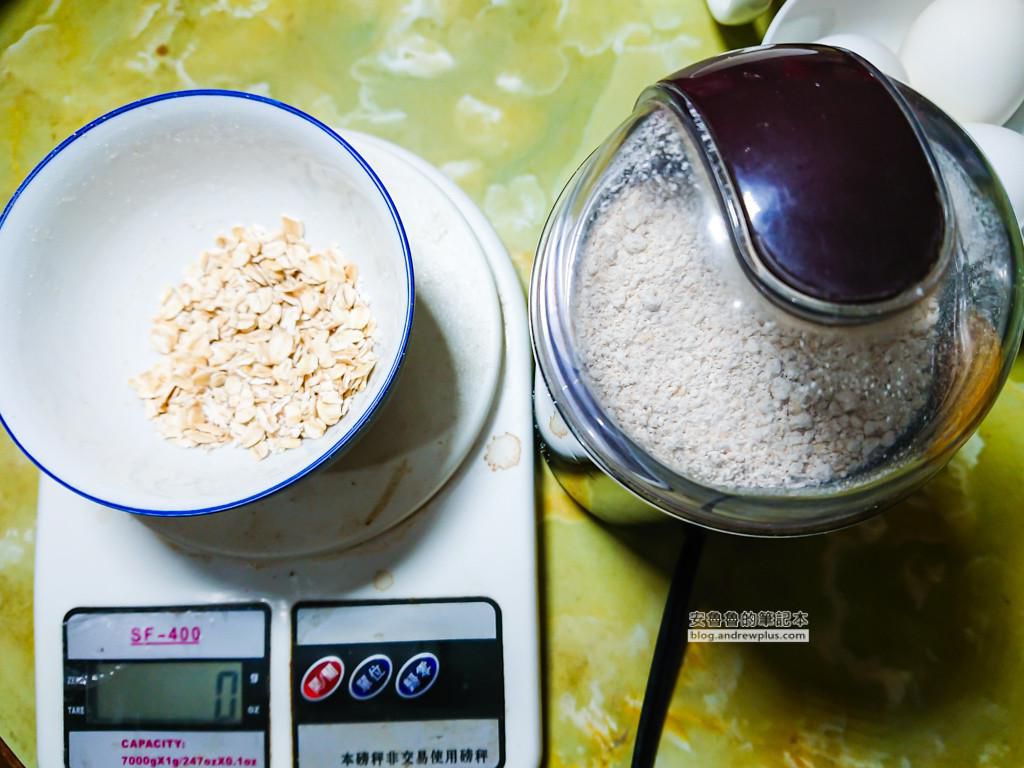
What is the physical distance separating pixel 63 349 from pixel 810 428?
0.44 meters

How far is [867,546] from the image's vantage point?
65cm

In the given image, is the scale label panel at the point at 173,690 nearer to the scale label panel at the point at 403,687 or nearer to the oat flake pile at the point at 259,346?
the scale label panel at the point at 403,687

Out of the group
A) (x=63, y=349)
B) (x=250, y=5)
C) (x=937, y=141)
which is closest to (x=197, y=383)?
(x=63, y=349)

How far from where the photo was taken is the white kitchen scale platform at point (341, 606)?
551 millimetres

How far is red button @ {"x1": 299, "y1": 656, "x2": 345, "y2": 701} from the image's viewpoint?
1.80 feet

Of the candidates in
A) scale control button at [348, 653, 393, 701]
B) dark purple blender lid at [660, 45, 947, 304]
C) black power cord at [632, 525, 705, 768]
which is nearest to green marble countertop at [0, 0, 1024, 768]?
black power cord at [632, 525, 705, 768]

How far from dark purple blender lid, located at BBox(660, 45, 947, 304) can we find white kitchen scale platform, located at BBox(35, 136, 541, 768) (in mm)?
225

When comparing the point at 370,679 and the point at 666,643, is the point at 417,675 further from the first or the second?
the point at 666,643

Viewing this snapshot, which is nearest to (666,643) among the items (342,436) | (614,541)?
(614,541)

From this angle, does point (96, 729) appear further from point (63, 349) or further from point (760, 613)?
point (760, 613)

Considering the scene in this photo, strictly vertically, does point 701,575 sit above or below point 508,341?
below

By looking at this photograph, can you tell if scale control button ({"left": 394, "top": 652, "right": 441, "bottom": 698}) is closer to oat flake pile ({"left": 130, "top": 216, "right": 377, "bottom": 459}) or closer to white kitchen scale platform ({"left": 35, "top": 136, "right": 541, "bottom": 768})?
white kitchen scale platform ({"left": 35, "top": 136, "right": 541, "bottom": 768})

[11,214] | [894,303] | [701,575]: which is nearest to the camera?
[894,303]

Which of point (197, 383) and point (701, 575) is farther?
point (701, 575)
